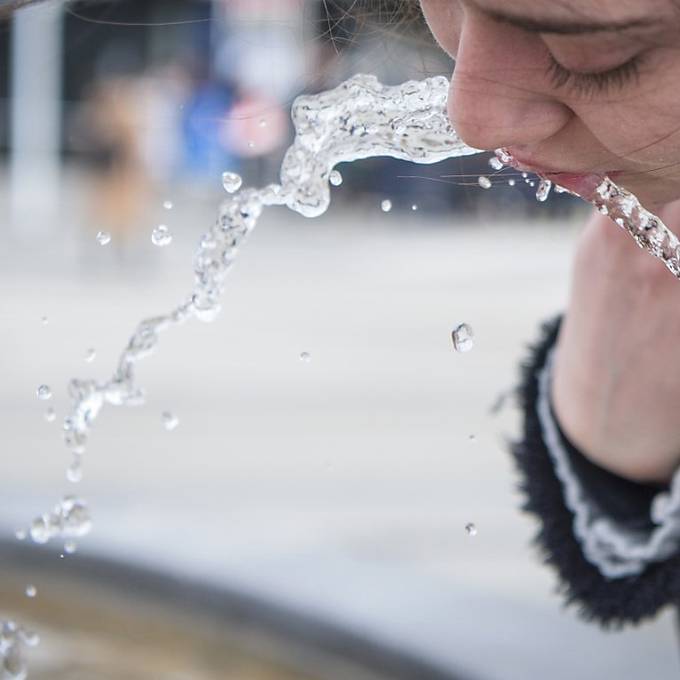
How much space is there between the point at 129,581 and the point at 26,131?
870 centimetres

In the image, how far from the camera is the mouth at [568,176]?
2.36 ft

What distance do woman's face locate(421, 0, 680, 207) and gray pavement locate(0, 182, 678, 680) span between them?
0.80 metres

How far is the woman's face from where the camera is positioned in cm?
58

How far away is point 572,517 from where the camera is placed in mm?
1286

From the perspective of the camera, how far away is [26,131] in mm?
10078

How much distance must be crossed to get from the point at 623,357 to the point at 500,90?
2.01ft

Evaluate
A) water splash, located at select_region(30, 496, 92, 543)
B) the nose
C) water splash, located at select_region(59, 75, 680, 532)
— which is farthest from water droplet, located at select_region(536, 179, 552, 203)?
water splash, located at select_region(30, 496, 92, 543)

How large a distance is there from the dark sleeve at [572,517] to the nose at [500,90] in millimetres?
648

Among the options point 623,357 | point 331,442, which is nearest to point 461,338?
point 623,357

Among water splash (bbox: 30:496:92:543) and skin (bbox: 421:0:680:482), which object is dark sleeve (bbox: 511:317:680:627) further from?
water splash (bbox: 30:496:92:543)

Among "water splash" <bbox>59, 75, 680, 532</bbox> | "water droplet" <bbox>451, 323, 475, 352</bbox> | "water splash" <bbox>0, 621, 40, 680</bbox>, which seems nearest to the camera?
"water splash" <bbox>59, 75, 680, 532</bbox>

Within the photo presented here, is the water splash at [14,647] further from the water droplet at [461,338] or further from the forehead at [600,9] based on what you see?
the forehead at [600,9]

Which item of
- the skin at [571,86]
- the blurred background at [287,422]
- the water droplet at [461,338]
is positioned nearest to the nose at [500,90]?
the skin at [571,86]

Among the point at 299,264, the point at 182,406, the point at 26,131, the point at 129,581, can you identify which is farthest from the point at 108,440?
the point at 26,131
